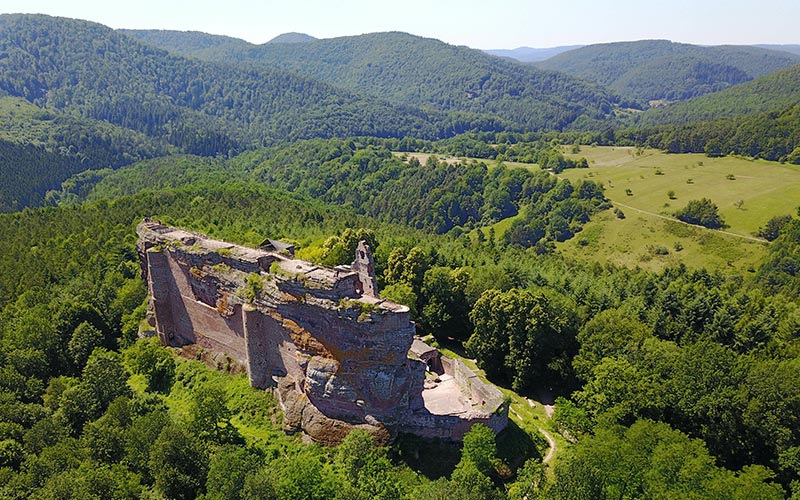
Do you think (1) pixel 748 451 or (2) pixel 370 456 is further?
(1) pixel 748 451

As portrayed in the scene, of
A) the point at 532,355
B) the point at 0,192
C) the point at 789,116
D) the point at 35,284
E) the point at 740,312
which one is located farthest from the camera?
the point at 789,116

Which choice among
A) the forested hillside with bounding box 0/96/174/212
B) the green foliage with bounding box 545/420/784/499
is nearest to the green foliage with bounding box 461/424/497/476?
the green foliage with bounding box 545/420/784/499

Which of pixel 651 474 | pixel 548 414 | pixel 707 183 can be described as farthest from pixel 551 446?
pixel 707 183

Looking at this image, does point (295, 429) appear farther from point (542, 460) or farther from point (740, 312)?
point (740, 312)

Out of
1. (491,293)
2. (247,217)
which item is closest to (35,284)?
(247,217)

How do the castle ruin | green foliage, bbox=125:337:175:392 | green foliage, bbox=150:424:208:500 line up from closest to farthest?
1. green foliage, bbox=150:424:208:500
2. the castle ruin
3. green foliage, bbox=125:337:175:392

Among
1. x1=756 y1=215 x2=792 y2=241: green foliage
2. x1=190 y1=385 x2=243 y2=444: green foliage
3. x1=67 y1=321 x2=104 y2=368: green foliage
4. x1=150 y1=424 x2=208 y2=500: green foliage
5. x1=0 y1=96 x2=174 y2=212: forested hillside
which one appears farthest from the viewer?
x1=0 y1=96 x2=174 y2=212: forested hillside

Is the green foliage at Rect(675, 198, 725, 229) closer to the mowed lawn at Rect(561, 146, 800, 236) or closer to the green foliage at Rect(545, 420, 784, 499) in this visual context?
the mowed lawn at Rect(561, 146, 800, 236)
